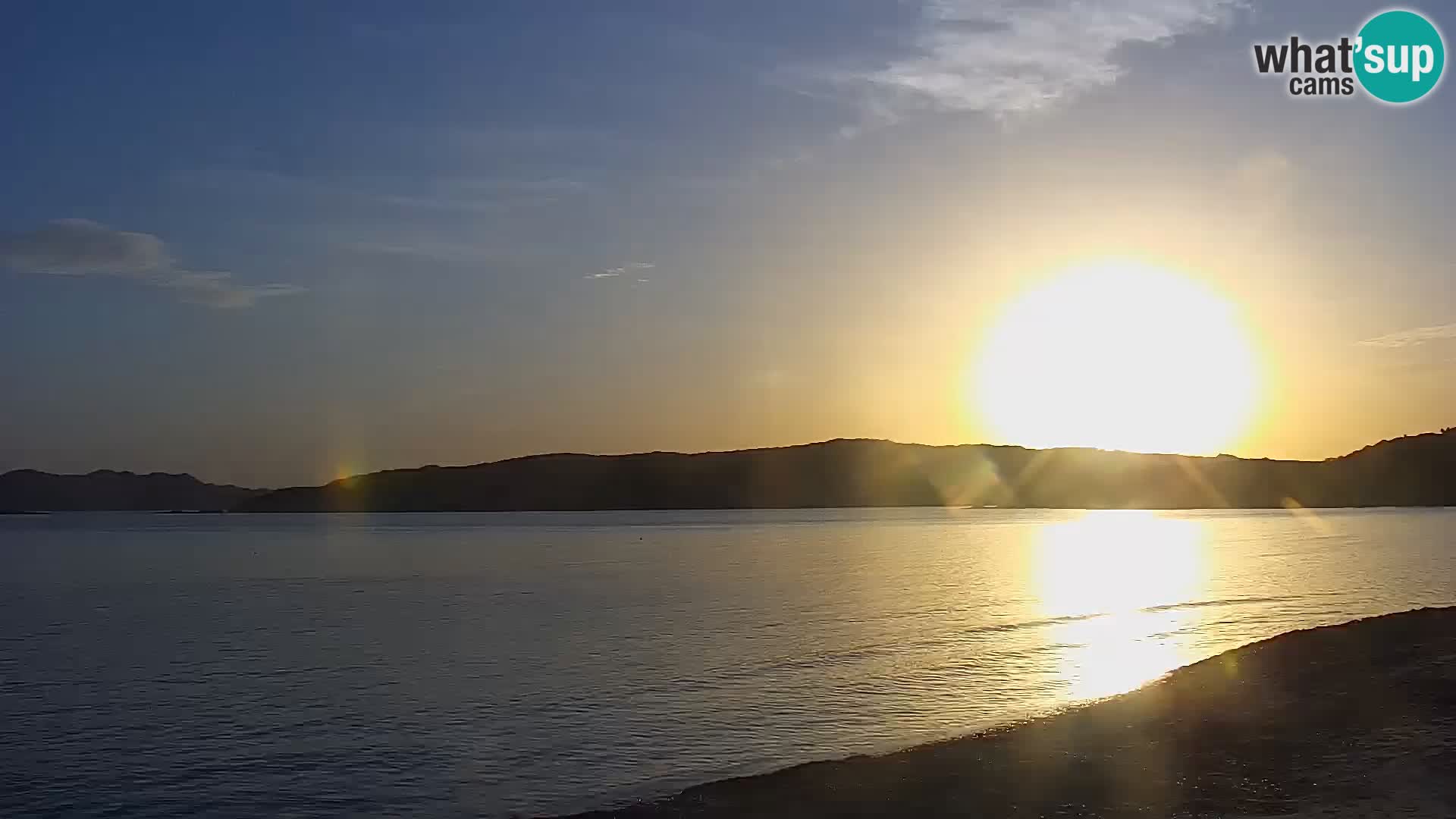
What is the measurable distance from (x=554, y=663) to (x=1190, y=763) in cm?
1738

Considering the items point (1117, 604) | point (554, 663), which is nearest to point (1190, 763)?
point (554, 663)

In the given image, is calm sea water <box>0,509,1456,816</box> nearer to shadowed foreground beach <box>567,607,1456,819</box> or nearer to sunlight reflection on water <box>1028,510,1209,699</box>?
sunlight reflection on water <box>1028,510,1209,699</box>

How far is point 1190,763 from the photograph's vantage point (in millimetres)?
14781

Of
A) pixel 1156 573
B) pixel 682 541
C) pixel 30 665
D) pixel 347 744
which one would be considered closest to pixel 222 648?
pixel 30 665

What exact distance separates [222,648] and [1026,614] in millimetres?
24570

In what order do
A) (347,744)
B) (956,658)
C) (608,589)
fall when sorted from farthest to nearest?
(608,589) < (956,658) < (347,744)

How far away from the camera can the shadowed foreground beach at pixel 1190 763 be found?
12.9 m

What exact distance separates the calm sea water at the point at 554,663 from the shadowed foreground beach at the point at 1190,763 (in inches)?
84.7

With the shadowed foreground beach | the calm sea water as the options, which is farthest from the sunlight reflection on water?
the shadowed foreground beach

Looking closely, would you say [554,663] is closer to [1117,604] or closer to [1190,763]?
[1190,763]

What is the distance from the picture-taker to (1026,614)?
132 feet

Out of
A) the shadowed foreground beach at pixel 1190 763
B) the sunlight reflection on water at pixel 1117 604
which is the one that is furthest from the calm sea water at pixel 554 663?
the shadowed foreground beach at pixel 1190 763

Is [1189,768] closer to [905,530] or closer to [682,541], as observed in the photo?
[682,541]

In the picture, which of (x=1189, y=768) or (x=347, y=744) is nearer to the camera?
(x=1189, y=768)
